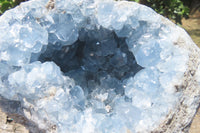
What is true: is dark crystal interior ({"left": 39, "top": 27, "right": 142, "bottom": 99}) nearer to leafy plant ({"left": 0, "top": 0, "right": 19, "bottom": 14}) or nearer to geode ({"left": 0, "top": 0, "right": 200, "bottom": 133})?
geode ({"left": 0, "top": 0, "right": 200, "bottom": 133})

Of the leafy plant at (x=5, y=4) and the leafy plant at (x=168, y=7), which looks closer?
the leafy plant at (x=5, y=4)

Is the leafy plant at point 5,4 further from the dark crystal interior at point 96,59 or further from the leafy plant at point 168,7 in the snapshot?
the leafy plant at point 168,7

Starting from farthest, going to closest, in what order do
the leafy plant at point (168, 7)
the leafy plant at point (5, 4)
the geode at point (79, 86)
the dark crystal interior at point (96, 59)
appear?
the leafy plant at point (168, 7) < the leafy plant at point (5, 4) < the dark crystal interior at point (96, 59) < the geode at point (79, 86)

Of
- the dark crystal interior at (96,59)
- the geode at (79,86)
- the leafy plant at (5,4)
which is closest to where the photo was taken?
the geode at (79,86)

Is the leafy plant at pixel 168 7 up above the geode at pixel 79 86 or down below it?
below

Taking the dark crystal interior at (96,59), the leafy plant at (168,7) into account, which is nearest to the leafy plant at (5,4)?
the dark crystal interior at (96,59)

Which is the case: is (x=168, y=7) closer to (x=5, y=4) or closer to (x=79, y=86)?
(x=5, y=4)

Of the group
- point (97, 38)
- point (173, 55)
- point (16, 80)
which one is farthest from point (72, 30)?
point (173, 55)

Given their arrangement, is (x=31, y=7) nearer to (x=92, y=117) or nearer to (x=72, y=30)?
(x=72, y=30)
